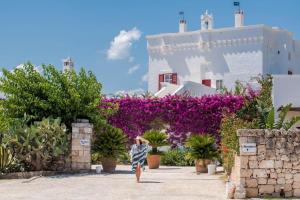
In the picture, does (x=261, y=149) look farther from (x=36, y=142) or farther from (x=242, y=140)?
(x=36, y=142)

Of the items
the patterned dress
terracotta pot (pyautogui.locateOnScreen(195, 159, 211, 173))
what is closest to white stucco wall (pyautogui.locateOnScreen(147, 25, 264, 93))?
terracotta pot (pyautogui.locateOnScreen(195, 159, 211, 173))

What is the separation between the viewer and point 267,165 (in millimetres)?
14672

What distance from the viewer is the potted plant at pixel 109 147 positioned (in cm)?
2264

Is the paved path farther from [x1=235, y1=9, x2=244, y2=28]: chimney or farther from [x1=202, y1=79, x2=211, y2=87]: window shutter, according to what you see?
[x1=235, y1=9, x2=244, y2=28]: chimney

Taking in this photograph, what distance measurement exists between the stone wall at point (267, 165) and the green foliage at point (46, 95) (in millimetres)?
9091

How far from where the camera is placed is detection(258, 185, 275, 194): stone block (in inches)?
578

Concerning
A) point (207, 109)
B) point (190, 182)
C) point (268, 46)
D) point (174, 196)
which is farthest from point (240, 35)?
point (174, 196)

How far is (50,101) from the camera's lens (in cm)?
2222

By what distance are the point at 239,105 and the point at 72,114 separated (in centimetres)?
946

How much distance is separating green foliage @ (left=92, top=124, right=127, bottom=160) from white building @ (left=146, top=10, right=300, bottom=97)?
1338cm

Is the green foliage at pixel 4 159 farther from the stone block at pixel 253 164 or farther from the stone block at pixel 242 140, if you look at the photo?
the stone block at pixel 253 164

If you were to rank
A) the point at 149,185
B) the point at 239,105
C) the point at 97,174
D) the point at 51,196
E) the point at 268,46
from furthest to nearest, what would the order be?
the point at 268,46
the point at 239,105
the point at 97,174
the point at 149,185
the point at 51,196

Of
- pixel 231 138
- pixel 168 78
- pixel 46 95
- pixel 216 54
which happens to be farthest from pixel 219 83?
pixel 231 138

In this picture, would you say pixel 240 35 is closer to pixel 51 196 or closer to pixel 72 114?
pixel 72 114
